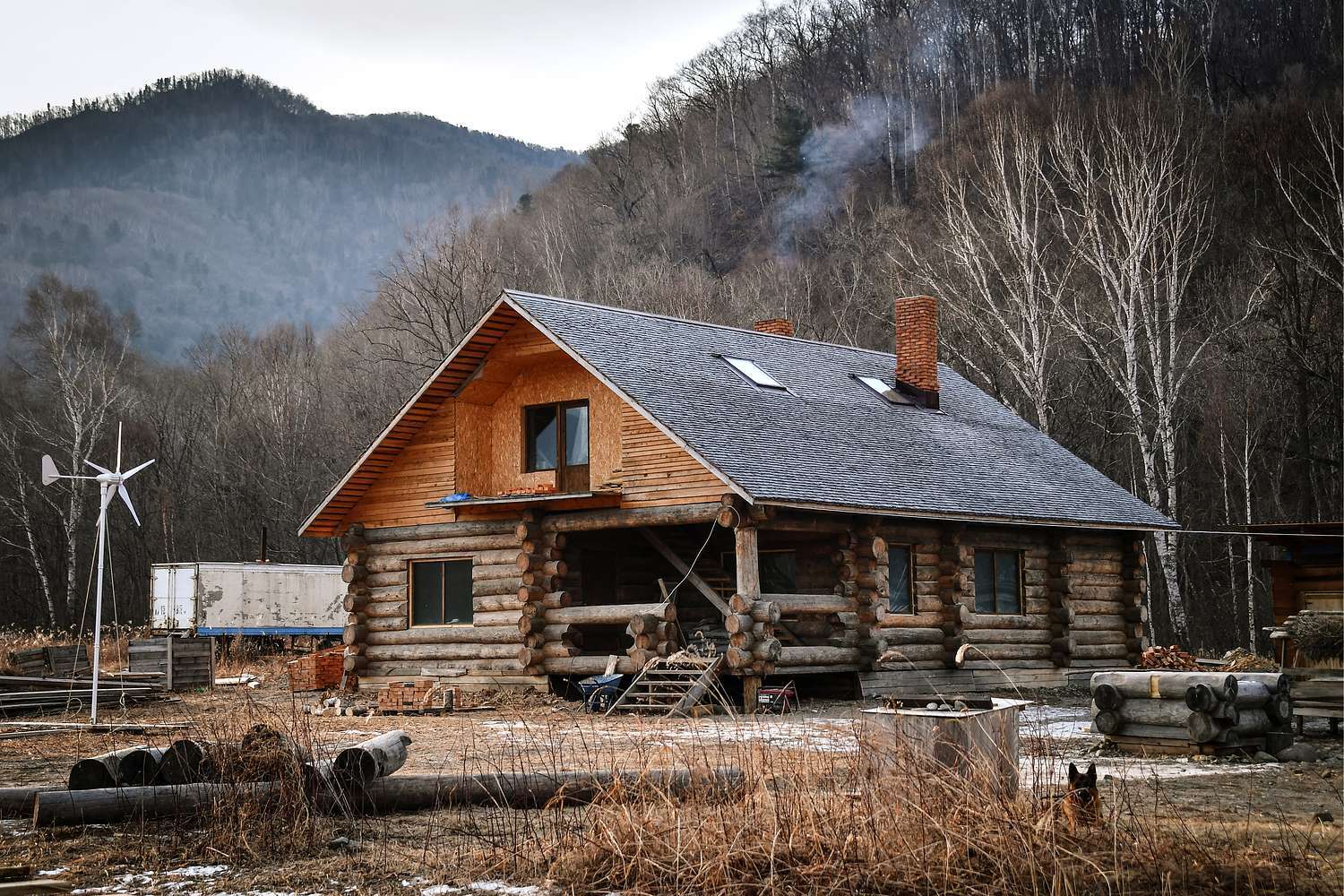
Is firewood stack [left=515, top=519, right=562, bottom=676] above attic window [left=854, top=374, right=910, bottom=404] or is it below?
below

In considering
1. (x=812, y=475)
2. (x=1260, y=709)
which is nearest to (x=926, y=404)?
(x=812, y=475)

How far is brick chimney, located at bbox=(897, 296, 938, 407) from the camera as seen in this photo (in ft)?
102

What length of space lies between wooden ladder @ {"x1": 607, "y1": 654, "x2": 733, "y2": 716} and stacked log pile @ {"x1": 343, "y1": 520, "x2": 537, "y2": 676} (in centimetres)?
305

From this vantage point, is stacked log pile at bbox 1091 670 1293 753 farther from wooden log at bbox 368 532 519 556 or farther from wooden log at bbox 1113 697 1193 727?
wooden log at bbox 368 532 519 556

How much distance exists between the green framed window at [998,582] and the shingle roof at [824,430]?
1.30 meters

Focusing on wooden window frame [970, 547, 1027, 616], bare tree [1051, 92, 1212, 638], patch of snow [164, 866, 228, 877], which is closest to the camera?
patch of snow [164, 866, 228, 877]

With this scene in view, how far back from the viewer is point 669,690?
23.1m

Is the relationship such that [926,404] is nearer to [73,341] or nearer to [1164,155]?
[1164,155]

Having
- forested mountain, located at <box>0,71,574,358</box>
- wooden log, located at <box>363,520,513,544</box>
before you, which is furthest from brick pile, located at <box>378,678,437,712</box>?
forested mountain, located at <box>0,71,574,358</box>

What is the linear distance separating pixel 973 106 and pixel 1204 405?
84.6 ft

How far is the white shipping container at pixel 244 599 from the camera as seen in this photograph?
4094 cm

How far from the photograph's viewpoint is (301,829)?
1060 cm

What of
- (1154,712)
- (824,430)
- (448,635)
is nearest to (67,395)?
(448,635)

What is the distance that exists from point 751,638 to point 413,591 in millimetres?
8162
